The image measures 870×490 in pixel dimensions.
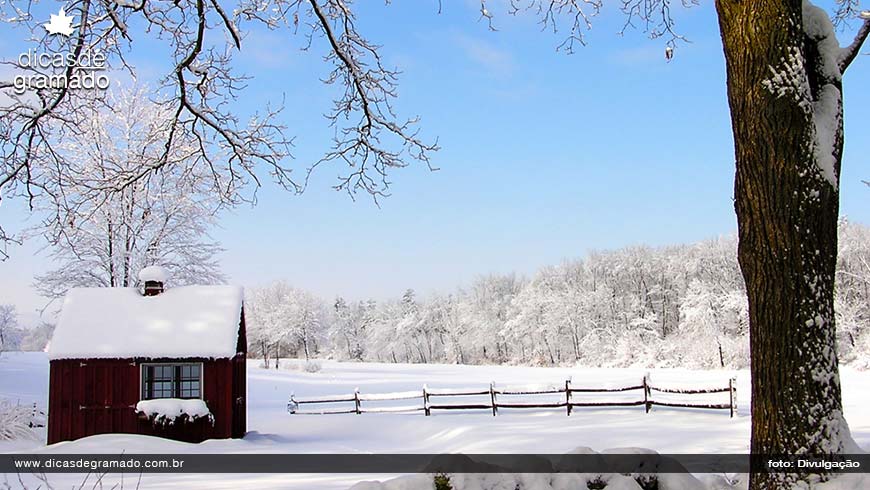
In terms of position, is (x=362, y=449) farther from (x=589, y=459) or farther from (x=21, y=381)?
(x=21, y=381)

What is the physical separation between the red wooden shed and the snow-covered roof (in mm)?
22

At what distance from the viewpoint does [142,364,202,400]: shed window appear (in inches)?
609

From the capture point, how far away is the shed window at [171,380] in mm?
15469

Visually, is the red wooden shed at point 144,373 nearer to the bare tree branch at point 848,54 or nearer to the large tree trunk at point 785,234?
the large tree trunk at point 785,234

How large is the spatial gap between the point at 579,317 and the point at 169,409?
50603mm

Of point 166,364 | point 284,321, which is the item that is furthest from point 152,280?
point 284,321

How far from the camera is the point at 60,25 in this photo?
24.2ft

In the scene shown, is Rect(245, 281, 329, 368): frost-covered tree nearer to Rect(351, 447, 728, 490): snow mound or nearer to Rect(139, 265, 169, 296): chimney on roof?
Rect(139, 265, 169, 296): chimney on roof

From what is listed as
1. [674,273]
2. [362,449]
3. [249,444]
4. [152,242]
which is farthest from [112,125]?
[674,273]

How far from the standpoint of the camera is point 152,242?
2322cm

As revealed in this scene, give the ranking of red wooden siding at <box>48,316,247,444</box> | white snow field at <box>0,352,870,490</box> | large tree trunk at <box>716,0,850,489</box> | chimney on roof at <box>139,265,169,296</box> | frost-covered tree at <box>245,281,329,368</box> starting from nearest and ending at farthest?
large tree trunk at <box>716,0,850,489</box> < white snow field at <box>0,352,870,490</box> < red wooden siding at <box>48,316,247,444</box> < chimney on roof at <box>139,265,169,296</box> < frost-covered tree at <box>245,281,329,368</box>

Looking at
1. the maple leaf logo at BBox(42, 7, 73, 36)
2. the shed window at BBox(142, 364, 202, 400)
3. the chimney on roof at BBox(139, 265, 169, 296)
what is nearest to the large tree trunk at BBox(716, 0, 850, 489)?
the maple leaf logo at BBox(42, 7, 73, 36)

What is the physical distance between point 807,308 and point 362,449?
11579mm
